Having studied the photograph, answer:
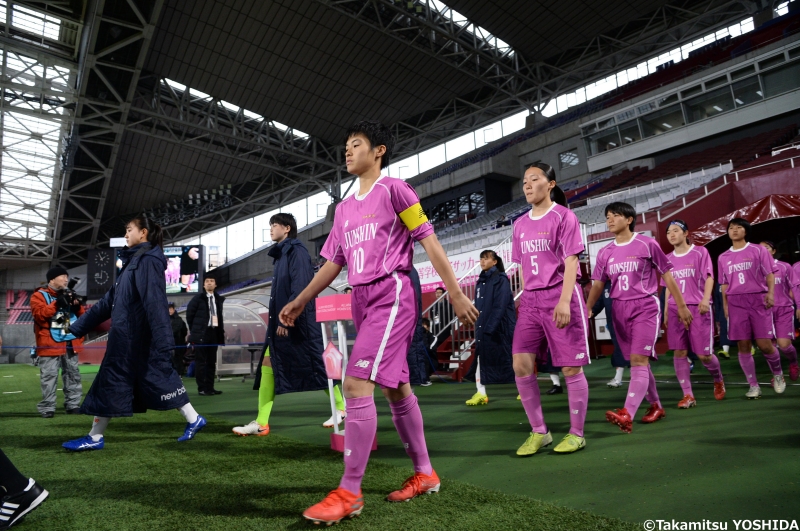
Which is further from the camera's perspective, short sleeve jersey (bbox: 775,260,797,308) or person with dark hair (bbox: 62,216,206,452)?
short sleeve jersey (bbox: 775,260,797,308)

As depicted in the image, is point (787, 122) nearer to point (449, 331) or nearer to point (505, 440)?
point (449, 331)

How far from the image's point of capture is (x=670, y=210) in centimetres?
1184

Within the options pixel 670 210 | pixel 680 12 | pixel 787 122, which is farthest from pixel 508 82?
pixel 670 210

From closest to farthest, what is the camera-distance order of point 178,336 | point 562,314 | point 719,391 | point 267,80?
1. point 562,314
2. point 719,391
3. point 178,336
4. point 267,80

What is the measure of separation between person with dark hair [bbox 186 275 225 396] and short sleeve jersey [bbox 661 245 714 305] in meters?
6.73

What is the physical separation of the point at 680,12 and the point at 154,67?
26266 mm

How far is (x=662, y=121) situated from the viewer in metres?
24.9

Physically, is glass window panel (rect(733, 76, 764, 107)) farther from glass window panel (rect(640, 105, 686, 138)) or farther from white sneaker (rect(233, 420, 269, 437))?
white sneaker (rect(233, 420, 269, 437))

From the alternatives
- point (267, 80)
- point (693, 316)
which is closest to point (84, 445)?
point (693, 316)

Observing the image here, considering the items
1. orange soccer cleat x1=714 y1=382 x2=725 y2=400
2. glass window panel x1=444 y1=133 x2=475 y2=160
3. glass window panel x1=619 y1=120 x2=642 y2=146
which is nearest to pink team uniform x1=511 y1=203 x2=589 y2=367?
orange soccer cleat x1=714 y1=382 x2=725 y2=400

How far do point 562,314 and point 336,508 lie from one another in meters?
1.76

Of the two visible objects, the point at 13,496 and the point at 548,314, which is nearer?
the point at 13,496

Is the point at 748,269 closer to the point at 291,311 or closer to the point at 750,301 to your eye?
the point at 750,301

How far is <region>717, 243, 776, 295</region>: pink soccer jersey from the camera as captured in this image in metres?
5.55
